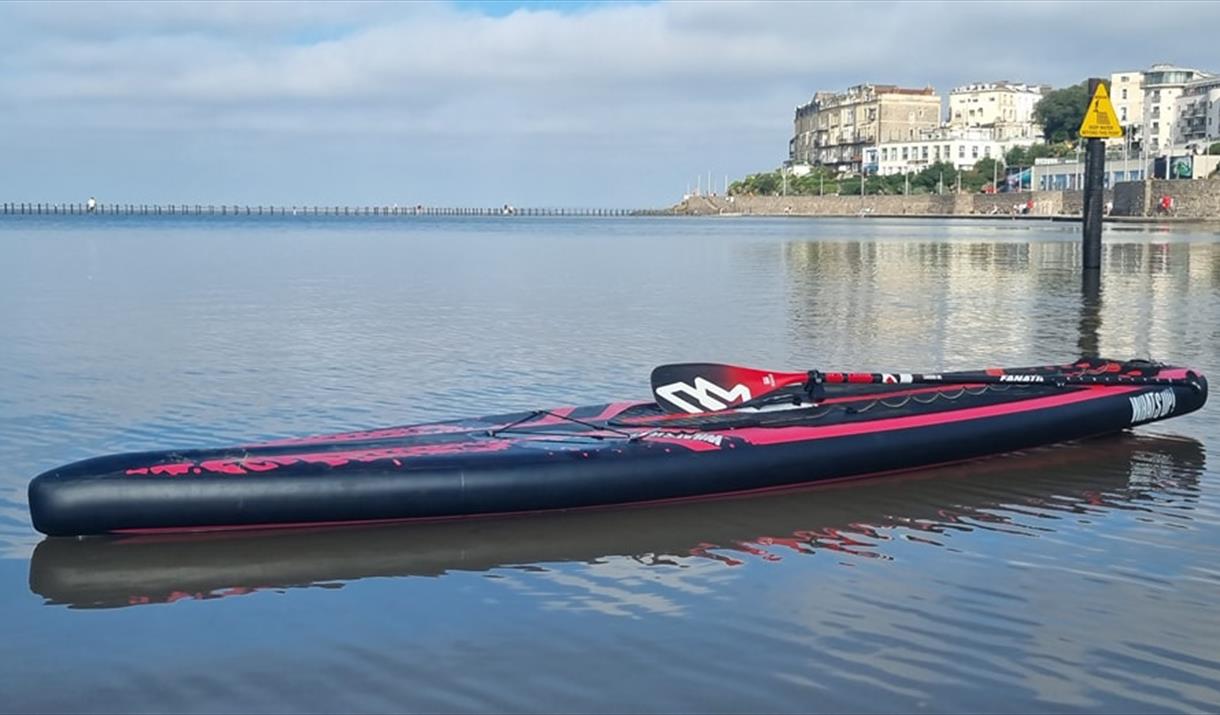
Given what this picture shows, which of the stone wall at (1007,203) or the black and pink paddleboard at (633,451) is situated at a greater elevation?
the stone wall at (1007,203)

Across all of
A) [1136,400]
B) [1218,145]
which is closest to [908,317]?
[1136,400]

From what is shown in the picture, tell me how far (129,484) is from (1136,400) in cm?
912

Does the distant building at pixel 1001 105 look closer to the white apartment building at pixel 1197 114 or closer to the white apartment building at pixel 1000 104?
the white apartment building at pixel 1000 104

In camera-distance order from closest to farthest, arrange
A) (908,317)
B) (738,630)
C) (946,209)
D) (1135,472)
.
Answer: (738,630) < (1135,472) < (908,317) < (946,209)

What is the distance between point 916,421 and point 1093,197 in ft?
80.8

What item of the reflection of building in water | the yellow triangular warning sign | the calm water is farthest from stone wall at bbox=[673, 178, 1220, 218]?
the calm water

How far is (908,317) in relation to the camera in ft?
79.7

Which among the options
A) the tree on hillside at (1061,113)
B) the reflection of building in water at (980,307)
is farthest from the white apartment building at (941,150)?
the reflection of building in water at (980,307)

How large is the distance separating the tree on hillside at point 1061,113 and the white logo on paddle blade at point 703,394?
169 meters

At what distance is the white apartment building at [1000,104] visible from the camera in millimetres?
193875

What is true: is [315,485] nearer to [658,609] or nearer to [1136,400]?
[658,609]

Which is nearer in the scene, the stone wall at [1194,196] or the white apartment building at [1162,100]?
the stone wall at [1194,196]

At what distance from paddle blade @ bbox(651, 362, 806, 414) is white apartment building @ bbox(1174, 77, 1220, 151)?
448 ft

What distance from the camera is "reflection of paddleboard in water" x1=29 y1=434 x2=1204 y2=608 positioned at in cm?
832
